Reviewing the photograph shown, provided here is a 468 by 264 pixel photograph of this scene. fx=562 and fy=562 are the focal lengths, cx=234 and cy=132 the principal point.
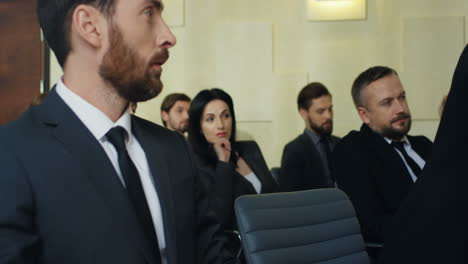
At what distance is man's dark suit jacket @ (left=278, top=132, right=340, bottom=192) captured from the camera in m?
4.42

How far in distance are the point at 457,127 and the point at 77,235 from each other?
82cm

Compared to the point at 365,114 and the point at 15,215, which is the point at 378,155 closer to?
the point at 365,114

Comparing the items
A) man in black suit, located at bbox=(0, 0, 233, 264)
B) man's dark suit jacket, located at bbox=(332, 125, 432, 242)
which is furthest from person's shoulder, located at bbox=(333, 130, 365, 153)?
man in black suit, located at bbox=(0, 0, 233, 264)

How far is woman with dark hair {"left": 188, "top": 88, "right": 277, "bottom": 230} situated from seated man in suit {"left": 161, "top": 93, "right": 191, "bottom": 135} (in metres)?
1.09

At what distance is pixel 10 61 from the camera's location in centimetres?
591

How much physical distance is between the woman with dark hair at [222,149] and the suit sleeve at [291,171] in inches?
17.1

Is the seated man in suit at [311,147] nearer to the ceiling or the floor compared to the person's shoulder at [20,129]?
nearer to the floor

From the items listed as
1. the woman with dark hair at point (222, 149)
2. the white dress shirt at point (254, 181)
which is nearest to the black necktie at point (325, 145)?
the woman with dark hair at point (222, 149)

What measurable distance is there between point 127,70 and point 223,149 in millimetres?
2282

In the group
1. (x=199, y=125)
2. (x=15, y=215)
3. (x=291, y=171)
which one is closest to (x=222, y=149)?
(x=199, y=125)

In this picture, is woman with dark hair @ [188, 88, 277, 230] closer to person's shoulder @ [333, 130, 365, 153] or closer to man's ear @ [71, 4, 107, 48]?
person's shoulder @ [333, 130, 365, 153]

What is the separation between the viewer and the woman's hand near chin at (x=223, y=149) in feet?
12.1

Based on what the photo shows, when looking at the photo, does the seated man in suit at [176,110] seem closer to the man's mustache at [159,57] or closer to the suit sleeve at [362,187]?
the suit sleeve at [362,187]

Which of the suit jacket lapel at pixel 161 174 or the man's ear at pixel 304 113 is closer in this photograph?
the suit jacket lapel at pixel 161 174
